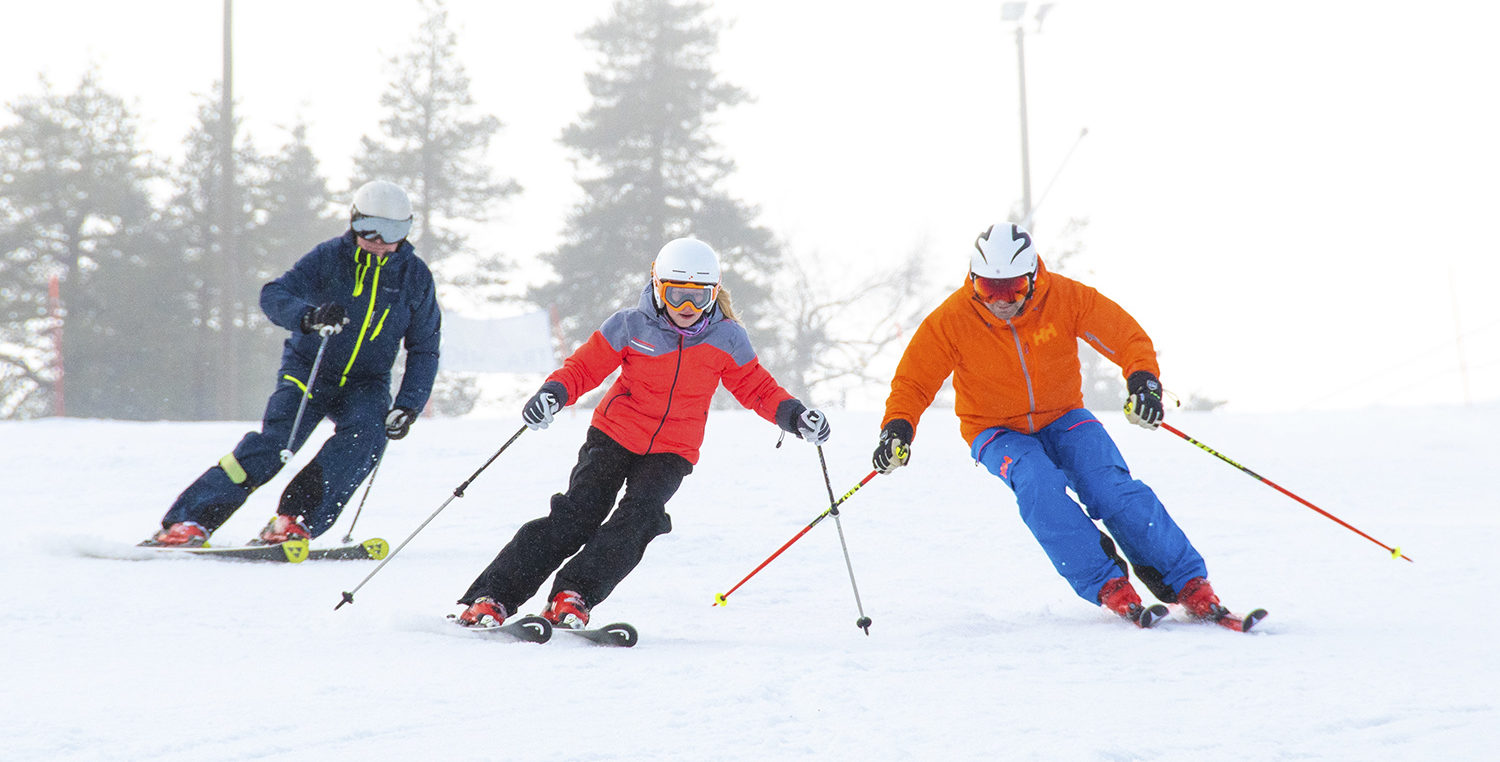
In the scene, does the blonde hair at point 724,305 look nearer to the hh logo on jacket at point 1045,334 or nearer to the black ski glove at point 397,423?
the hh logo on jacket at point 1045,334

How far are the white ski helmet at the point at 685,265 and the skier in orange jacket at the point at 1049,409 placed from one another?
0.83 m

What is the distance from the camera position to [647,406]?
12.3 ft

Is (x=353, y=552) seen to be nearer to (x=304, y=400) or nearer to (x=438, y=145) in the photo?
(x=304, y=400)

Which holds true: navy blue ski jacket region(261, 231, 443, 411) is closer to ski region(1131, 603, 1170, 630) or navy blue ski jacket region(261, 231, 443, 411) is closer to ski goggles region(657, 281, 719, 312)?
ski goggles region(657, 281, 719, 312)

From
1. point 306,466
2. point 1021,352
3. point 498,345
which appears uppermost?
point 498,345

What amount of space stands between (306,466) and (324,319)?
773 mm

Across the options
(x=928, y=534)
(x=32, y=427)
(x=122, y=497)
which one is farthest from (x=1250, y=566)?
(x=32, y=427)

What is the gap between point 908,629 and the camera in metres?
3.68

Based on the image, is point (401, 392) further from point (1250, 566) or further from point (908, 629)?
point (1250, 566)

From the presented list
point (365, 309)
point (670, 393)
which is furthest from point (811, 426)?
point (365, 309)

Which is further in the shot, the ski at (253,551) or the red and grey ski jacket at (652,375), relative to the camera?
the ski at (253,551)

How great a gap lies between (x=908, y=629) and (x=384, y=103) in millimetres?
29491

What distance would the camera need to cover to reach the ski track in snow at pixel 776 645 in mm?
2227

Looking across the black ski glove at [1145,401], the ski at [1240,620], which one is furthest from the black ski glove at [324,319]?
the ski at [1240,620]
